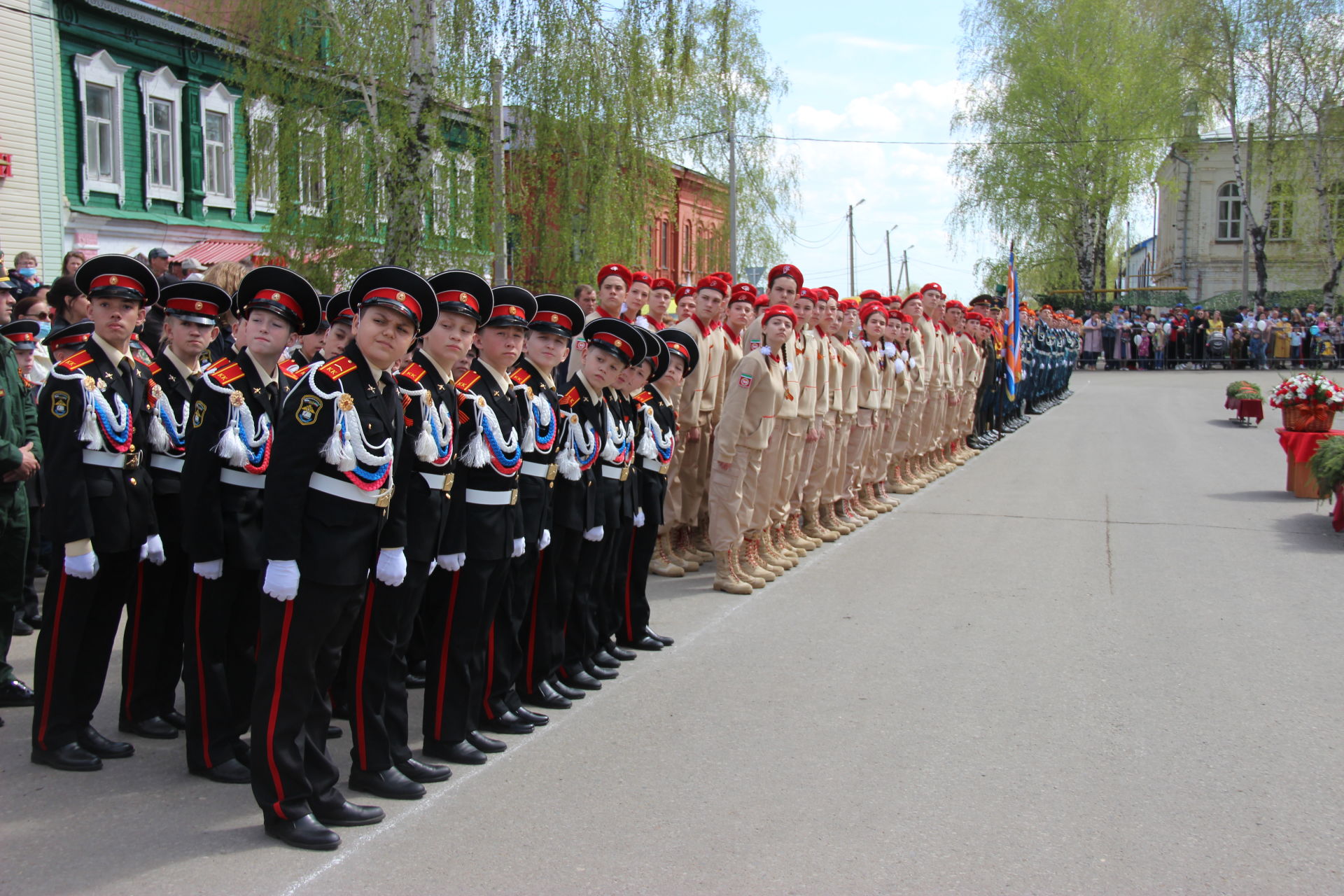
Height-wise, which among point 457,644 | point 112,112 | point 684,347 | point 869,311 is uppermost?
point 112,112

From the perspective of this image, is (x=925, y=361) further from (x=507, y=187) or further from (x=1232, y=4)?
(x=1232, y=4)

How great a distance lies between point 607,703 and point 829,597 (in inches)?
113

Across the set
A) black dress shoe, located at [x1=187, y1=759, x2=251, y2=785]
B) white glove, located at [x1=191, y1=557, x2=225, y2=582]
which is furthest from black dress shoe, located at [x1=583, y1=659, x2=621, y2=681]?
white glove, located at [x1=191, y1=557, x2=225, y2=582]

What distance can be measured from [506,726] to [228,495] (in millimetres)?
1654

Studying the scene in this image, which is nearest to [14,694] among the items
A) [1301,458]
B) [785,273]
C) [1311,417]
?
[785,273]

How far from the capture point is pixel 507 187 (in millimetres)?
15945

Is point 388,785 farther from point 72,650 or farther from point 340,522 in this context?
point 72,650

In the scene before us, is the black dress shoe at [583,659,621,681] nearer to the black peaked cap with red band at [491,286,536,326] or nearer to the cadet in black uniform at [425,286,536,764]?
the cadet in black uniform at [425,286,536,764]

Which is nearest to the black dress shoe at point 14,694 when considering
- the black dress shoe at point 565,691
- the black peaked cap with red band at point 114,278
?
the black peaked cap with red band at point 114,278

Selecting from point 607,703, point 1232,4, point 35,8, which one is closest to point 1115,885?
point 607,703

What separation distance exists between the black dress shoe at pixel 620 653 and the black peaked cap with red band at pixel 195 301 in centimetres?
278

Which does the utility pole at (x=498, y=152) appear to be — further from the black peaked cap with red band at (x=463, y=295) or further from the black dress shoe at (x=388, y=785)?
the black dress shoe at (x=388, y=785)

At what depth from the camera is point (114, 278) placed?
4930mm

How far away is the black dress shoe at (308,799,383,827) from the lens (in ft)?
13.6
